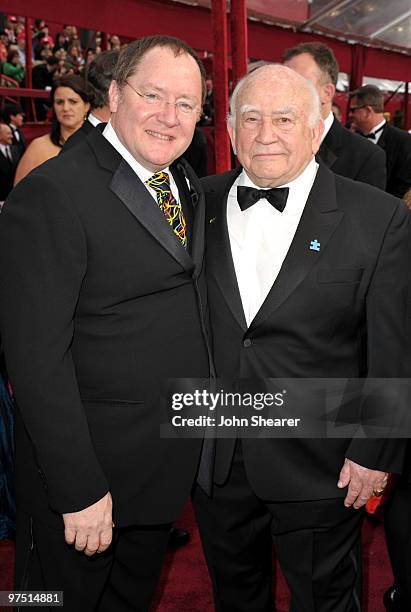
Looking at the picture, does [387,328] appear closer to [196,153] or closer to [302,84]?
[302,84]

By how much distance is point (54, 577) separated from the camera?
1.77 meters

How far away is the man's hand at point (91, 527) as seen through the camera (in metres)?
1.60

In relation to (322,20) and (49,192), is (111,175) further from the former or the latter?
(322,20)

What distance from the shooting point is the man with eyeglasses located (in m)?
1.51

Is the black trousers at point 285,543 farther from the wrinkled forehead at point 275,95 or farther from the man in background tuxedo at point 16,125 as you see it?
the man in background tuxedo at point 16,125

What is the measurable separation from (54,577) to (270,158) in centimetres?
129

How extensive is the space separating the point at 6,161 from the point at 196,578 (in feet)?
15.2

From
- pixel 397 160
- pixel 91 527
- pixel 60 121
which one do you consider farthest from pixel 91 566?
pixel 397 160

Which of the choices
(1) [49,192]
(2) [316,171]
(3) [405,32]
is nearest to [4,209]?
(1) [49,192]

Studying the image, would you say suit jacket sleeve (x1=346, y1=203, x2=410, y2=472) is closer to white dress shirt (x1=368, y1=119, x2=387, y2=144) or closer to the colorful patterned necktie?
the colorful patterned necktie

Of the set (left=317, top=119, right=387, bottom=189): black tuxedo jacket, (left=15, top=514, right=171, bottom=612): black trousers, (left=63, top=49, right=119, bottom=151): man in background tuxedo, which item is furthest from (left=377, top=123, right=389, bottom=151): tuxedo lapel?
(left=15, top=514, right=171, bottom=612): black trousers

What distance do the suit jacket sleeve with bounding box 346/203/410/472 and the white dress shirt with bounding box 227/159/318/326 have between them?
0.88 feet

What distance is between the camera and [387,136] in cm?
492

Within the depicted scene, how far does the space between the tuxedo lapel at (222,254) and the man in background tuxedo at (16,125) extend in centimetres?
491
